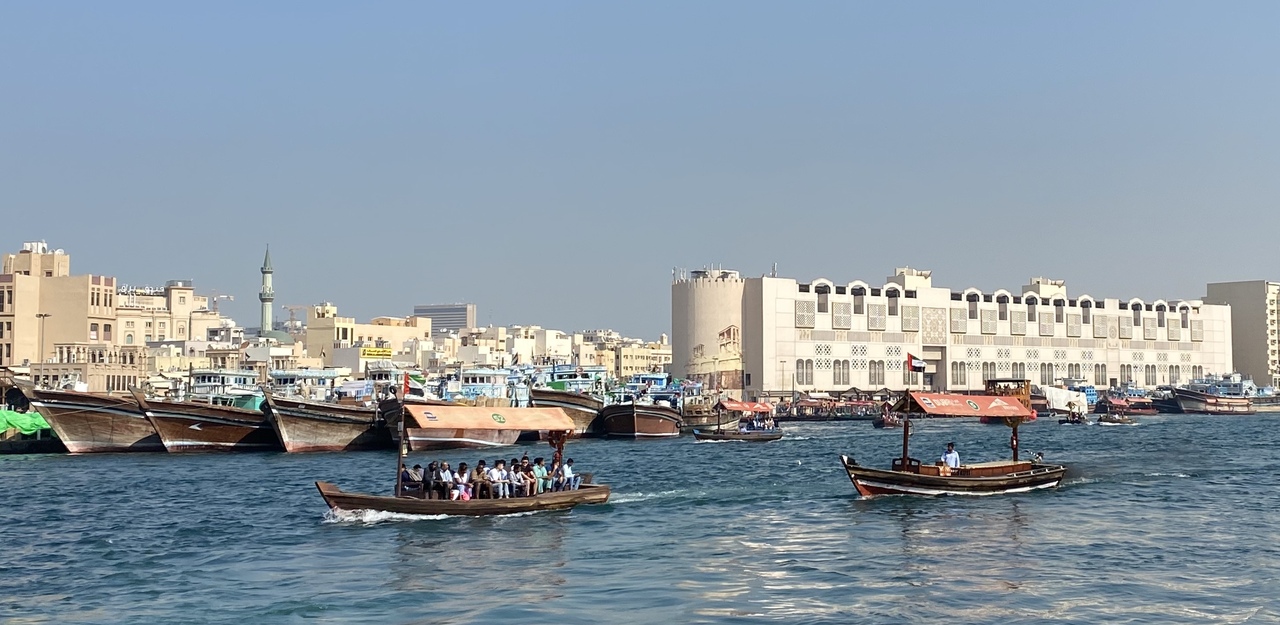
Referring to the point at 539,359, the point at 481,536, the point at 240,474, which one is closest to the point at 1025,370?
the point at 539,359

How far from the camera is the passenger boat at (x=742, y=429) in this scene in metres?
70.3

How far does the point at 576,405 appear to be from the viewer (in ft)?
255

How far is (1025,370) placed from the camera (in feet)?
480

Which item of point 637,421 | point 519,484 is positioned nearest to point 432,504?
point 519,484

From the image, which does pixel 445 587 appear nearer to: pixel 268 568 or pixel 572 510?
pixel 268 568

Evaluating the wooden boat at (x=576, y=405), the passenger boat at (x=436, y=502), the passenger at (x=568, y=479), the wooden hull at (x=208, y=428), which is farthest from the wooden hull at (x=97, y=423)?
the passenger at (x=568, y=479)

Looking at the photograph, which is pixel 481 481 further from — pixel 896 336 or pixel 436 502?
pixel 896 336

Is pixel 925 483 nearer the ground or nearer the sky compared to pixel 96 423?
nearer the ground

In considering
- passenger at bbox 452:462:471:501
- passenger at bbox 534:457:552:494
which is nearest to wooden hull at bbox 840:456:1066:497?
passenger at bbox 534:457:552:494

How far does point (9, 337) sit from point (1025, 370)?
96.3m

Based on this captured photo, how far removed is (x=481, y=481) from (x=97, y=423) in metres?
32.2

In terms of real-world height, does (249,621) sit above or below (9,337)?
below

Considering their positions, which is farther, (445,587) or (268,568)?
(268,568)

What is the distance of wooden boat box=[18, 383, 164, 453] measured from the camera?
5703cm
